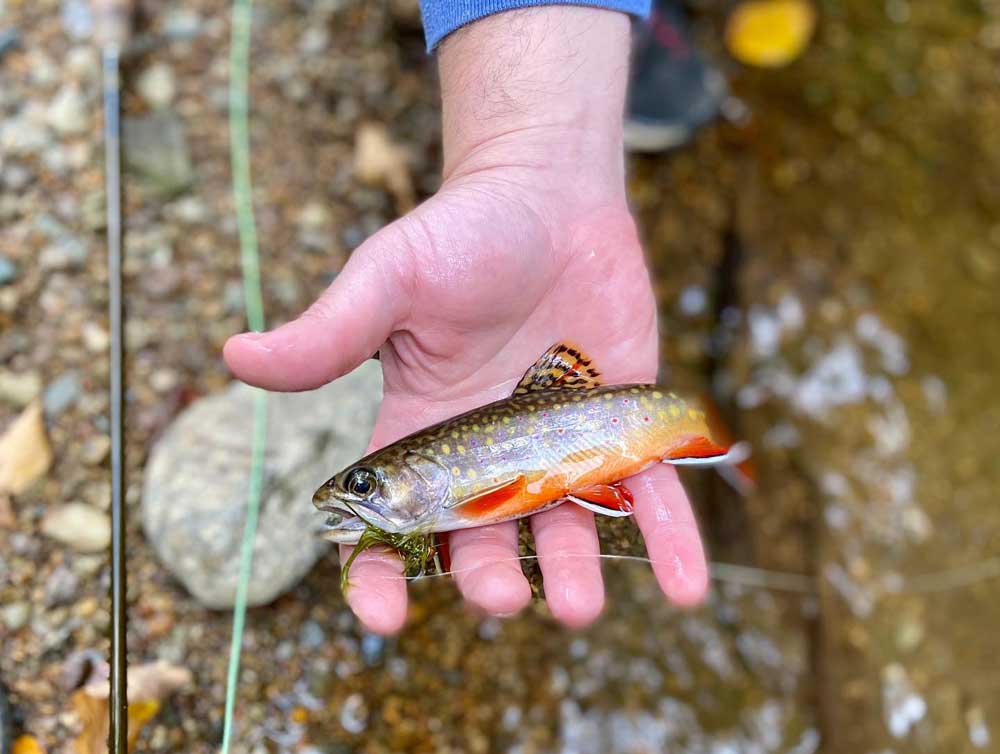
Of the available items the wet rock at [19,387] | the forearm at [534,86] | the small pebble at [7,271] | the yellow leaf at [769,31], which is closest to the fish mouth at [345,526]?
the forearm at [534,86]

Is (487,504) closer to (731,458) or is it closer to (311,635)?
(311,635)

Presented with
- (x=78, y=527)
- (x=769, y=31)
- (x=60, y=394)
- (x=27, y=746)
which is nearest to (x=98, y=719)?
(x=27, y=746)

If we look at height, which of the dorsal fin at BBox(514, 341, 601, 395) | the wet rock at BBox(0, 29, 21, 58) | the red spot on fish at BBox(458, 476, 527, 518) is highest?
the wet rock at BBox(0, 29, 21, 58)

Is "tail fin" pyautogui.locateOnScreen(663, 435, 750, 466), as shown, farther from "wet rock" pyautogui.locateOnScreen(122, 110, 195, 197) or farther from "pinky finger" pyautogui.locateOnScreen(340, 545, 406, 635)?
"wet rock" pyautogui.locateOnScreen(122, 110, 195, 197)

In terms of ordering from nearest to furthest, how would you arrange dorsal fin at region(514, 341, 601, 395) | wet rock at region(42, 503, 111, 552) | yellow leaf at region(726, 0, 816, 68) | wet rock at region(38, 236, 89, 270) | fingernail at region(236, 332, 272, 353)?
fingernail at region(236, 332, 272, 353) → dorsal fin at region(514, 341, 601, 395) → wet rock at region(42, 503, 111, 552) → wet rock at region(38, 236, 89, 270) → yellow leaf at region(726, 0, 816, 68)

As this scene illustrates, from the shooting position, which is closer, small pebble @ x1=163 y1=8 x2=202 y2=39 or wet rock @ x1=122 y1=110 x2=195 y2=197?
wet rock @ x1=122 y1=110 x2=195 y2=197

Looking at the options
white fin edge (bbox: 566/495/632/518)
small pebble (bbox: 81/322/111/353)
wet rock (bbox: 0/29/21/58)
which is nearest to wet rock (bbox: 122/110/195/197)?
wet rock (bbox: 0/29/21/58)

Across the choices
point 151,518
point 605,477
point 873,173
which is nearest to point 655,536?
point 605,477

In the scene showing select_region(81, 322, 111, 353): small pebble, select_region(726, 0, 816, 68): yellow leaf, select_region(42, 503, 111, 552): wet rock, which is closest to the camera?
select_region(42, 503, 111, 552): wet rock

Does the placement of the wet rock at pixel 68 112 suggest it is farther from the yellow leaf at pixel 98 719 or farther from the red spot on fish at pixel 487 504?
the red spot on fish at pixel 487 504
